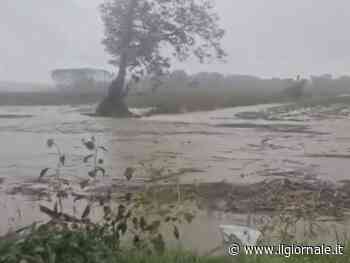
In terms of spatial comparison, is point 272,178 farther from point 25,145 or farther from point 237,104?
point 237,104

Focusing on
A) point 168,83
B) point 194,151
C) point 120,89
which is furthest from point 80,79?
point 194,151

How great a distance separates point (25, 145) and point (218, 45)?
11.7 metres

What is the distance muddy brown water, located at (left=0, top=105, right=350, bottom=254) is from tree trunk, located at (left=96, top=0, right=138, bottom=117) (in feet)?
9.27

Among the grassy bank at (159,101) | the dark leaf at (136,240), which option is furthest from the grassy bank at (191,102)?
the dark leaf at (136,240)

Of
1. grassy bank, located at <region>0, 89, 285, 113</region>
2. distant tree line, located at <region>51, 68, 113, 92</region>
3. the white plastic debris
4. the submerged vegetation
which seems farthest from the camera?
distant tree line, located at <region>51, 68, 113, 92</region>

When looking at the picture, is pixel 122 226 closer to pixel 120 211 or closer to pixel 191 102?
pixel 120 211

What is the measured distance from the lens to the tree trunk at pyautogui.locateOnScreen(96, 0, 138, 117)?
21.5 metres

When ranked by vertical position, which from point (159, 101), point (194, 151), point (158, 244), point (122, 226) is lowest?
point (194, 151)

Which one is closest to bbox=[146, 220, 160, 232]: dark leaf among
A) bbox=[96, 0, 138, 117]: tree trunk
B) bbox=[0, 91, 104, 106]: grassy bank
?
bbox=[96, 0, 138, 117]: tree trunk

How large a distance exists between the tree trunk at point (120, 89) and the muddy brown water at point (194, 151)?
2.83 meters

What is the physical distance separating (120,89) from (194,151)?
11851 mm

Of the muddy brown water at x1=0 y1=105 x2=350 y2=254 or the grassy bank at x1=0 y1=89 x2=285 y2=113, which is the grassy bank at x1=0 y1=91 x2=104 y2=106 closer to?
the grassy bank at x1=0 y1=89 x2=285 y2=113

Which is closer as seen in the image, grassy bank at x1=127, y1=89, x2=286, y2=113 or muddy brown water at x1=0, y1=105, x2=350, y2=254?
muddy brown water at x1=0, y1=105, x2=350, y2=254

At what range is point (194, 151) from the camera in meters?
11.1
